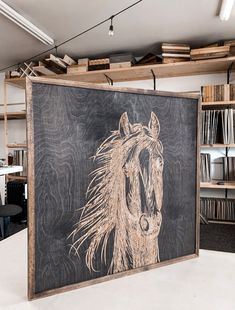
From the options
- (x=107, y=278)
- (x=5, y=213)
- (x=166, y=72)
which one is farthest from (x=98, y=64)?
(x=107, y=278)

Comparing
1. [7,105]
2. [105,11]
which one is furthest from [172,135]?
[7,105]

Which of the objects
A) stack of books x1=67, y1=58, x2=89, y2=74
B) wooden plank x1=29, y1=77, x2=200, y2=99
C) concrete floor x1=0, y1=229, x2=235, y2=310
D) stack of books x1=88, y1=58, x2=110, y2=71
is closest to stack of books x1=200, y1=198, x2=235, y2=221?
stack of books x1=88, y1=58, x2=110, y2=71

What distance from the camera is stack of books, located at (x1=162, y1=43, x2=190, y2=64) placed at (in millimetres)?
3082

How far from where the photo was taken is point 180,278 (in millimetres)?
663

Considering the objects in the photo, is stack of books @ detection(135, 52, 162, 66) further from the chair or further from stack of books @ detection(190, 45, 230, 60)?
the chair

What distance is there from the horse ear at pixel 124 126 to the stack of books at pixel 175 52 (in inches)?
108

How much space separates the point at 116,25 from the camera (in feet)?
8.89

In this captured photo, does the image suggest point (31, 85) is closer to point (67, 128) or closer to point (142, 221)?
point (67, 128)

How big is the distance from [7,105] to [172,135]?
165 inches

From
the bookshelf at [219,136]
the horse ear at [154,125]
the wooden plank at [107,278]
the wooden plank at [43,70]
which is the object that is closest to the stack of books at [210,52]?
the bookshelf at [219,136]

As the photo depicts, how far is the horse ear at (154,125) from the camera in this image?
0.69 meters

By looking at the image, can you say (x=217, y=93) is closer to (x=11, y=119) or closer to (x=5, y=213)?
(x=5, y=213)

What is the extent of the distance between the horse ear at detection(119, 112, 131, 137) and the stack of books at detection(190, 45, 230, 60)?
2758mm

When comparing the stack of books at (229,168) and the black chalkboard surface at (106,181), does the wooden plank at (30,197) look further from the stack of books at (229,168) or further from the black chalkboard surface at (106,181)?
the stack of books at (229,168)
